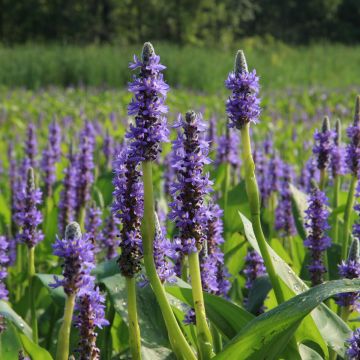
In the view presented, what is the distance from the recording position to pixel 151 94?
2006 mm

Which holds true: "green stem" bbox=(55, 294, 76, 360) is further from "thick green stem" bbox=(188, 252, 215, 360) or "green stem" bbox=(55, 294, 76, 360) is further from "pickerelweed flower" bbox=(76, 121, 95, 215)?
"pickerelweed flower" bbox=(76, 121, 95, 215)

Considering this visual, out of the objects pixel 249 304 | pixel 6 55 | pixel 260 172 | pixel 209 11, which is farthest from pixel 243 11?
pixel 249 304

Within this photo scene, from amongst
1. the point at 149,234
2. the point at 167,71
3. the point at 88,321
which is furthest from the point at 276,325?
the point at 167,71

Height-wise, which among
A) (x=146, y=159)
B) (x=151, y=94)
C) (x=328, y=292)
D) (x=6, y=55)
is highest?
(x=151, y=94)

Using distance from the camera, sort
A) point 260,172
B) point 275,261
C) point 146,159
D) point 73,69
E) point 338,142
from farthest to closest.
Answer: point 73,69 → point 260,172 → point 338,142 → point 275,261 → point 146,159

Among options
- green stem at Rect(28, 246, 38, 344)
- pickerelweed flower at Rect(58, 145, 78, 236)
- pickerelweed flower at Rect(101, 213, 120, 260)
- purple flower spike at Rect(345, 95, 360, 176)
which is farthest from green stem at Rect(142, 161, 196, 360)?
pickerelweed flower at Rect(58, 145, 78, 236)

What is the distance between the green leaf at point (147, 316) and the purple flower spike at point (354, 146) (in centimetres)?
118

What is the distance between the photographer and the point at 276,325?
1.95 m

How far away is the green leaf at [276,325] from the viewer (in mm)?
1896

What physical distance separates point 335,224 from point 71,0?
4808cm

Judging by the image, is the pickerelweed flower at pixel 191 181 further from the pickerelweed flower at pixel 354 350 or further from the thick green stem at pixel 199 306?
the pickerelweed flower at pixel 354 350

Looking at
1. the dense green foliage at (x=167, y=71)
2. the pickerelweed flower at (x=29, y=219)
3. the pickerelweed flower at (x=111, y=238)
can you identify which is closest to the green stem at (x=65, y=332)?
the pickerelweed flower at (x=29, y=219)

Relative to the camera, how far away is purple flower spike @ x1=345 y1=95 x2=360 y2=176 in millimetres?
3188

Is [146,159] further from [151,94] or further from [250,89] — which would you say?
[250,89]
